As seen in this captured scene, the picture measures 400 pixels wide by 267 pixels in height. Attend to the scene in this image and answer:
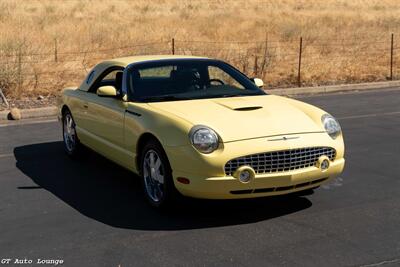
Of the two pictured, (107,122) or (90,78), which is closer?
(107,122)

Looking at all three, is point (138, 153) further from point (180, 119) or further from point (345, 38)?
point (345, 38)

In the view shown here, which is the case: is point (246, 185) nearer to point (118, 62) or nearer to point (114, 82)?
point (118, 62)

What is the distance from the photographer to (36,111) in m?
11.7

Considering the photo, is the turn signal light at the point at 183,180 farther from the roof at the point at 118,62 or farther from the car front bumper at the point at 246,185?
the roof at the point at 118,62

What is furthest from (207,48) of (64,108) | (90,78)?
(90,78)

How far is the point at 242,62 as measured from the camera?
17078 millimetres

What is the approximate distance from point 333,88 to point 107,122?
1031 centimetres

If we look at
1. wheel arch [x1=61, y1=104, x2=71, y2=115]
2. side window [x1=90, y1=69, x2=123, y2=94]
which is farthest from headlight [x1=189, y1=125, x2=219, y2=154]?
wheel arch [x1=61, y1=104, x2=71, y2=115]

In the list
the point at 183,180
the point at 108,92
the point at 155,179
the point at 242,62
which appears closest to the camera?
the point at 183,180

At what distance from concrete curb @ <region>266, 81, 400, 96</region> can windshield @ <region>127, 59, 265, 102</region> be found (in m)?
7.95

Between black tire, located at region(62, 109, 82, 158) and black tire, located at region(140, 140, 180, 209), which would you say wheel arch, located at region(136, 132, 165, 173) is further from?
black tire, located at region(62, 109, 82, 158)

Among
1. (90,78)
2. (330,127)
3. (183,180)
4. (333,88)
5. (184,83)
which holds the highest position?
(184,83)

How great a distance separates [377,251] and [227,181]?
1.28 meters

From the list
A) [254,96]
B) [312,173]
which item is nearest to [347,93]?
[254,96]
